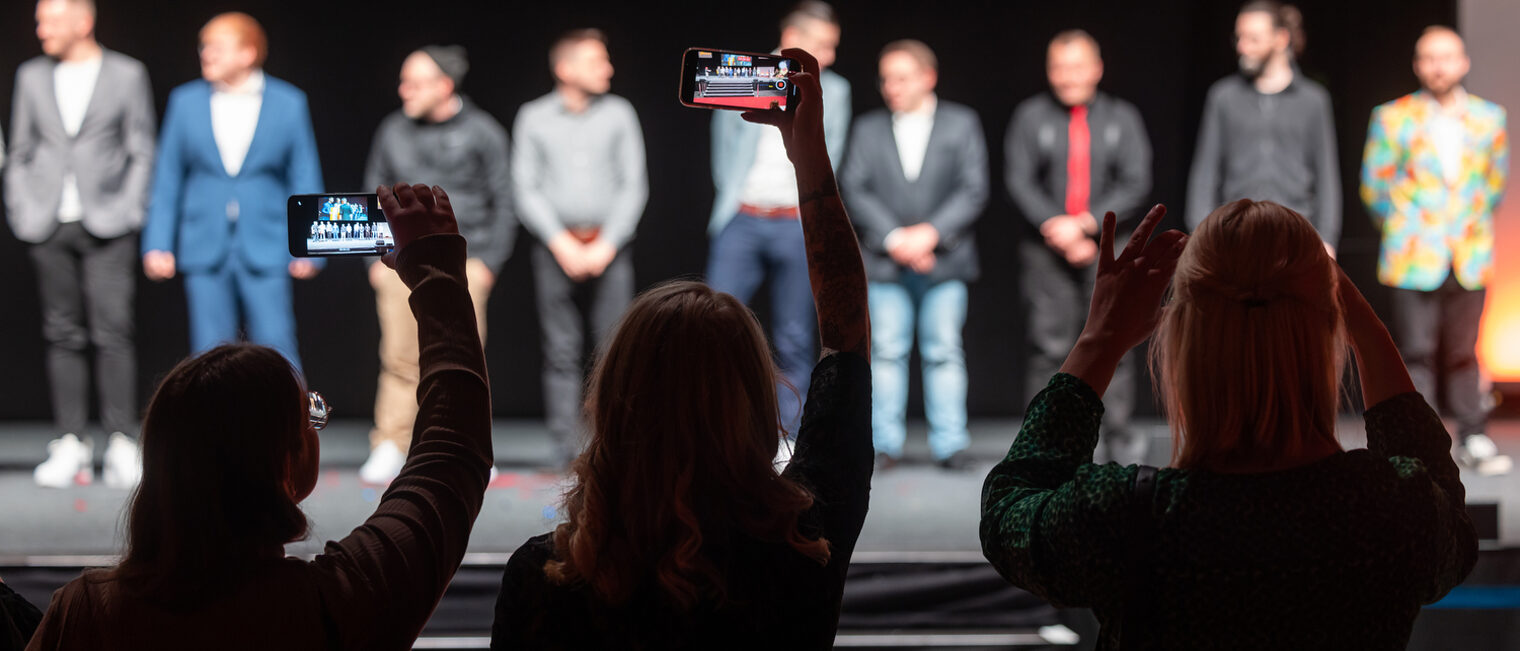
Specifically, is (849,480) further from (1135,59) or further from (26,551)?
(1135,59)

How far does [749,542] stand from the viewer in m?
1.03

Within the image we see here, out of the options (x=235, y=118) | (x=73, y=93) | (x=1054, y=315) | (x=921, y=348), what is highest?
(x=73, y=93)

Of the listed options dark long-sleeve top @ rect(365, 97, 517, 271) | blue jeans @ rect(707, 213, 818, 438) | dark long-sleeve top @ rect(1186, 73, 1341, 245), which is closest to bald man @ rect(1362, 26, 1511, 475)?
dark long-sleeve top @ rect(1186, 73, 1341, 245)

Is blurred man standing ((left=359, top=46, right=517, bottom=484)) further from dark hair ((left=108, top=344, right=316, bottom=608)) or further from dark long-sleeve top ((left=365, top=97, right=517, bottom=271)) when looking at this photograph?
dark hair ((left=108, top=344, right=316, bottom=608))

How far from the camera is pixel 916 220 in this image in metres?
4.42

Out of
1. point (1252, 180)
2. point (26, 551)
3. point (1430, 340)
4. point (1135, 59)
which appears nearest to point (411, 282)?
point (26, 551)

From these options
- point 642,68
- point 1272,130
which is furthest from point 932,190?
point 642,68

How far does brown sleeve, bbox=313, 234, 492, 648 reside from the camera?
3.35ft

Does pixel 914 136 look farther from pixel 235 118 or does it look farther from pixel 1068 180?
pixel 235 118

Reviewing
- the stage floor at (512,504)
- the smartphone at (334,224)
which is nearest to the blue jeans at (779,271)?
the stage floor at (512,504)

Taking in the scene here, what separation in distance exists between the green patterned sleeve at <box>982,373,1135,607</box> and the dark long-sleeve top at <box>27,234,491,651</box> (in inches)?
19.5

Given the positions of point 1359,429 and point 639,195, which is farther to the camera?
point 1359,429

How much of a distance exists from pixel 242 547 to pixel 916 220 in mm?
3619

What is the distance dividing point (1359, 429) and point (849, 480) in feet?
16.1
